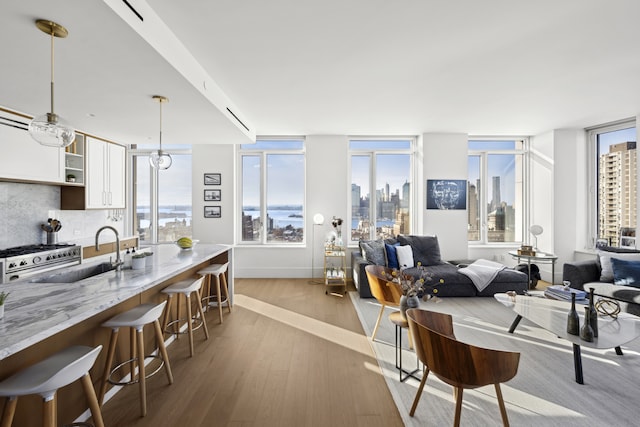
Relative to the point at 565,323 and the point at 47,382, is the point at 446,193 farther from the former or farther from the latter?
the point at 47,382

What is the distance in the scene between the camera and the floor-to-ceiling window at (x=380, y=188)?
6.01 m

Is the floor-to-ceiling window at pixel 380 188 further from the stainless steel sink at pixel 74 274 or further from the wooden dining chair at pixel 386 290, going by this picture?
the stainless steel sink at pixel 74 274

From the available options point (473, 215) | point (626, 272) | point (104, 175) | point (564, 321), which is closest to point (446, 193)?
point (473, 215)

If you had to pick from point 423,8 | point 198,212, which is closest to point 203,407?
point 423,8

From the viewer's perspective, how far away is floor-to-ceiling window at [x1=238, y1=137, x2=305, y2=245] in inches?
236

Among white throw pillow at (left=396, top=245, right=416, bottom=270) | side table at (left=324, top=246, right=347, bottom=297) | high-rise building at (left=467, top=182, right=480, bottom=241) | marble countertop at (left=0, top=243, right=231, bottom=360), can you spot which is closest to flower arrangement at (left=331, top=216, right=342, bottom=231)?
side table at (left=324, top=246, right=347, bottom=297)

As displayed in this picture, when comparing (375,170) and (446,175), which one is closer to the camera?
(446,175)

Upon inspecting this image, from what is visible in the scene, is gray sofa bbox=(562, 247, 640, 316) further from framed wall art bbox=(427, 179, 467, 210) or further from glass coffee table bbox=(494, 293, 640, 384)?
A: framed wall art bbox=(427, 179, 467, 210)

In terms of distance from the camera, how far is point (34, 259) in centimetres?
349

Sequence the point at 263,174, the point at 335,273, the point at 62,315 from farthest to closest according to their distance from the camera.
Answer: the point at 263,174 < the point at 335,273 < the point at 62,315

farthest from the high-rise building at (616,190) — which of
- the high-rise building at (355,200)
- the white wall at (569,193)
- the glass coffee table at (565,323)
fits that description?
the high-rise building at (355,200)

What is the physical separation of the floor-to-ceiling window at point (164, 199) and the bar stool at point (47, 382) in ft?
15.3

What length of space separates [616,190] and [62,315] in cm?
715

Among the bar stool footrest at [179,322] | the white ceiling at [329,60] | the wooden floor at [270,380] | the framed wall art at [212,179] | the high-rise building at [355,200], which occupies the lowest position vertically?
the wooden floor at [270,380]
